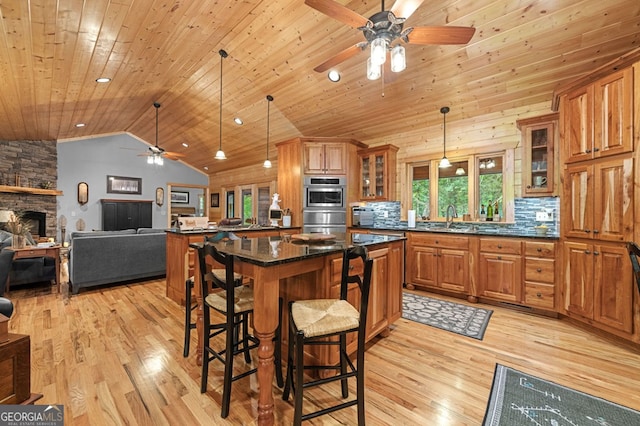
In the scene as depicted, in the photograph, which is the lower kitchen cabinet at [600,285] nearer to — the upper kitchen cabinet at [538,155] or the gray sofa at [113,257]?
the upper kitchen cabinet at [538,155]

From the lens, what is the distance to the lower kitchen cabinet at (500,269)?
3.34m

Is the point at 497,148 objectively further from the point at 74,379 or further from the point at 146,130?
the point at 146,130

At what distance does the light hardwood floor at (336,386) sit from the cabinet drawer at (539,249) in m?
0.75

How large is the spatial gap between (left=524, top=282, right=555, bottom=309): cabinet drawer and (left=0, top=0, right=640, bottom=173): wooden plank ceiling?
2.43 m

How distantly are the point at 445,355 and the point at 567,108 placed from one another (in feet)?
9.84

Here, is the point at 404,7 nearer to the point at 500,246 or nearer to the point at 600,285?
the point at 500,246

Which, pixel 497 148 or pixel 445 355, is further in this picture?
pixel 497 148

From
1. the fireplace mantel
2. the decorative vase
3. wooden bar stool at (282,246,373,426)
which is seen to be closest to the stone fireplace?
the fireplace mantel

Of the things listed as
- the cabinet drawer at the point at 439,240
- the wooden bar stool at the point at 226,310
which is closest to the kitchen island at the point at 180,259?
the wooden bar stool at the point at 226,310

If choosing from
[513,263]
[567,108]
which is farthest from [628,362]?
[567,108]

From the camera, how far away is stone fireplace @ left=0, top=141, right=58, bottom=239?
629 centimetres

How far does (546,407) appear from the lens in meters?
1.68

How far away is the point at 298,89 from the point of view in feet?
14.1

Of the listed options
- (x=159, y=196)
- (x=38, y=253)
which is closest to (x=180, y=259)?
(x=38, y=253)
